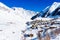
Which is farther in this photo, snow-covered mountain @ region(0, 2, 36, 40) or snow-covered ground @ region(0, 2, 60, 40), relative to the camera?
snow-covered mountain @ region(0, 2, 36, 40)

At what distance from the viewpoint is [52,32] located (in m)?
14.4

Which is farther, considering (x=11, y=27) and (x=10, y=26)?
(x=10, y=26)

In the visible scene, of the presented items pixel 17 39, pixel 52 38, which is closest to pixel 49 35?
pixel 52 38

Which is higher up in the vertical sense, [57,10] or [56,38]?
[57,10]

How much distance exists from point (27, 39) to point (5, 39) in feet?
14.7

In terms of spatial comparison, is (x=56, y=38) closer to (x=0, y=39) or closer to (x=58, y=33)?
(x=58, y=33)

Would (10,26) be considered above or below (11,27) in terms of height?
above

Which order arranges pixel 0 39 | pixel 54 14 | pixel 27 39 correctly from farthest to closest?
1. pixel 54 14
2. pixel 0 39
3. pixel 27 39

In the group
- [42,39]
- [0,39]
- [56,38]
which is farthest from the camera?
[0,39]

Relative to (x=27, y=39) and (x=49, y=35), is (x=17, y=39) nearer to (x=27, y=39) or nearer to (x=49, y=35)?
(x=27, y=39)

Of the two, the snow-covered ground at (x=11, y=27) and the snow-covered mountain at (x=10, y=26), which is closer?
the snow-covered ground at (x=11, y=27)

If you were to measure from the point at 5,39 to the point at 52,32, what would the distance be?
31.8 ft

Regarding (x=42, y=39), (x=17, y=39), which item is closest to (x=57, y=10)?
(x=17, y=39)

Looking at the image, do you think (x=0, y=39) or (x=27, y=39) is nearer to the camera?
(x=27, y=39)
